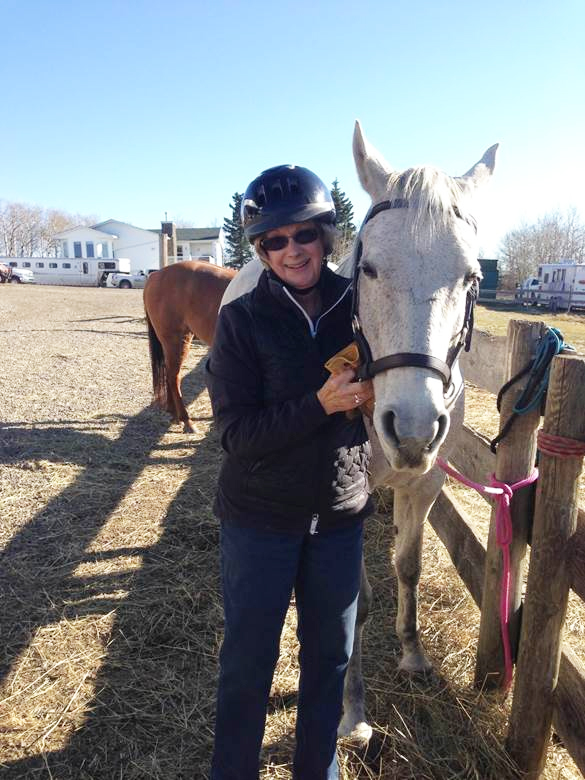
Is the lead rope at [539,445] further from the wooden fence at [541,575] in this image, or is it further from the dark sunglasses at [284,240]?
the dark sunglasses at [284,240]

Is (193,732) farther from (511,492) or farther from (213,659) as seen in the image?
(511,492)

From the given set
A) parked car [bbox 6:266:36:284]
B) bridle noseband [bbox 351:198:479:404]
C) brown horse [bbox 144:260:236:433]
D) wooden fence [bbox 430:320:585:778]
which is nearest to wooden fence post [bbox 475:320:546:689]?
wooden fence [bbox 430:320:585:778]

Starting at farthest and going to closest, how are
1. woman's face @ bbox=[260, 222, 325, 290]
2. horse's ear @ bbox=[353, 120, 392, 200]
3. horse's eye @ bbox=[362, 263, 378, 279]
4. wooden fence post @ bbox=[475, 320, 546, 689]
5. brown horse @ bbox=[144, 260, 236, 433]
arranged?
brown horse @ bbox=[144, 260, 236, 433] → wooden fence post @ bbox=[475, 320, 546, 689] → horse's ear @ bbox=[353, 120, 392, 200] → woman's face @ bbox=[260, 222, 325, 290] → horse's eye @ bbox=[362, 263, 378, 279]

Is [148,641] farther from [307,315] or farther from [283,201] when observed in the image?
[283,201]

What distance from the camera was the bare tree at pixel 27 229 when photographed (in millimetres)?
92562

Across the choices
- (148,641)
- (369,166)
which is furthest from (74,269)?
(369,166)

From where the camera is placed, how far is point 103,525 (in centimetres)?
406

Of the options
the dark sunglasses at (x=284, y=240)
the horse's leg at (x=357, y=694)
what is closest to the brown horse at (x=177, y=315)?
the horse's leg at (x=357, y=694)

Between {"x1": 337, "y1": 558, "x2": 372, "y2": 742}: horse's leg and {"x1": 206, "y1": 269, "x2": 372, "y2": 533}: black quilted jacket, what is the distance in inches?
28.8

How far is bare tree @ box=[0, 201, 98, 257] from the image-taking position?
9256 centimetres

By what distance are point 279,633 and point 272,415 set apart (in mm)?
772

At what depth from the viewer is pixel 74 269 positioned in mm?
59000

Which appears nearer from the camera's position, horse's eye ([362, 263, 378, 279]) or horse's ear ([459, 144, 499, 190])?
horse's eye ([362, 263, 378, 279])

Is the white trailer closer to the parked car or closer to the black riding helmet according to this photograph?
the black riding helmet
